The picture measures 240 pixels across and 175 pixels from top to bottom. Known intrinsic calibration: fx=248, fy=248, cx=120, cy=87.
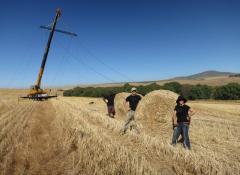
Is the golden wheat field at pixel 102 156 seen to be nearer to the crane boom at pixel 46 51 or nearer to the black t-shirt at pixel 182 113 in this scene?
the black t-shirt at pixel 182 113

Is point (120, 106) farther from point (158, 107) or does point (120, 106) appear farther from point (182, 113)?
point (182, 113)

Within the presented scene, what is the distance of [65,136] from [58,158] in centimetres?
239

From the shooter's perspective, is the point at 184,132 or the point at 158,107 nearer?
the point at 184,132

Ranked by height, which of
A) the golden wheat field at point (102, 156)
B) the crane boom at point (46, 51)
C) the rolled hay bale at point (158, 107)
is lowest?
the golden wheat field at point (102, 156)

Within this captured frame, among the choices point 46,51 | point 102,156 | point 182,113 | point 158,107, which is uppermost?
point 46,51

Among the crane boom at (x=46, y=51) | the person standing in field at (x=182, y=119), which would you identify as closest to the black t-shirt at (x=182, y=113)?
the person standing in field at (x=182, y=119)

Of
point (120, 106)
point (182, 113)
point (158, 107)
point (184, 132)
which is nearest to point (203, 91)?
point (120, 106)

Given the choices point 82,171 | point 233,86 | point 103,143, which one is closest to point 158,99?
point 103,143

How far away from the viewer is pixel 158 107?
46.4 feet

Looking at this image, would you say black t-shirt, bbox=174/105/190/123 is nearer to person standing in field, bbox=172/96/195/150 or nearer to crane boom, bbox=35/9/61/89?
person standing in field, bbox=172/96/195/150

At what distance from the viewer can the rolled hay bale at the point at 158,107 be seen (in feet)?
45.4

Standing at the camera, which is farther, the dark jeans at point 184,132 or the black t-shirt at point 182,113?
the black t-shirt at point 182,113

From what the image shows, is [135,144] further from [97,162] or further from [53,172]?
[53,172]

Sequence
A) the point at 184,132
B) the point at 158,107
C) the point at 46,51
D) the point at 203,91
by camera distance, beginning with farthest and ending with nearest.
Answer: the point at 203,91 → the point at 46,51 → the point at 158,107 → the point at 184,132
